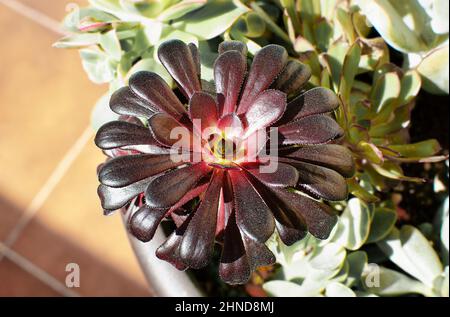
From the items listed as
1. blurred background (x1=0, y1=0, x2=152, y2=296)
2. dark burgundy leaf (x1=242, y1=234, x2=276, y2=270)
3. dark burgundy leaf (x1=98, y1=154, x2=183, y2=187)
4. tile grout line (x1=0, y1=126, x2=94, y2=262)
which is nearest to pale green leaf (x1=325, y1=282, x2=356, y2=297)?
dark burgundy leaf (x1=242, y1=234, x2=276, y2=270)

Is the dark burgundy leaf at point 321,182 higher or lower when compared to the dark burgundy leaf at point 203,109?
lower

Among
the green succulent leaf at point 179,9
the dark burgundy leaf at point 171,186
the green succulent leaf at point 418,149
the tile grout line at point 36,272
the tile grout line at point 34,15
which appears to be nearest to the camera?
the dark burgundy leaf at point 171,186

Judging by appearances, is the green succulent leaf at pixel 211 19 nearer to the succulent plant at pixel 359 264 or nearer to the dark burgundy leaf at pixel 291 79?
the dark burgundy leaf at pixel 291 79

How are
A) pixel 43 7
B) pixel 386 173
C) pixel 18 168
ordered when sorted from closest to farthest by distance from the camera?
pixel 386 173 → pixel 18 168 → pixel 43 7

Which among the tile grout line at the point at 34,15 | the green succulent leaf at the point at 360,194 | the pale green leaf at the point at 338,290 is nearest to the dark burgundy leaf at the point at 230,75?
the green succulent leaf at the point at 360,194
